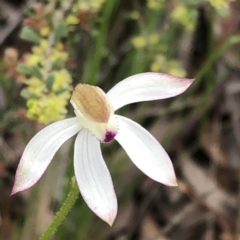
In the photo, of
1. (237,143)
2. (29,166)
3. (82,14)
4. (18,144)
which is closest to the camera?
(29,166)

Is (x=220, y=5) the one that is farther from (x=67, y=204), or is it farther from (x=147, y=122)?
(x=147, y=122)

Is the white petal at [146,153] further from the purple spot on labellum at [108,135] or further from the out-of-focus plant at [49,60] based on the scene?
the out-of-focus plant at [49,60]

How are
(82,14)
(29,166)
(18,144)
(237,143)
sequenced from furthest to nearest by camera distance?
(237,143) → (18,144) → (82,14) → (29,166)

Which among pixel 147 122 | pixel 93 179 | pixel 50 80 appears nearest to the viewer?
pixel 93 179

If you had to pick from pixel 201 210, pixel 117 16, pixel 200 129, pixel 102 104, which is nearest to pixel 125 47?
pixel 117 16

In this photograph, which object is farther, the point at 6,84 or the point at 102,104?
the point at 6,84

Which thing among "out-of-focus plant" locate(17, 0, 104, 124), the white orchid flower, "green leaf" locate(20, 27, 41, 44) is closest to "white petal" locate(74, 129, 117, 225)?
the white orchid flower

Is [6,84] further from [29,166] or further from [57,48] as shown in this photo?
[29,166]

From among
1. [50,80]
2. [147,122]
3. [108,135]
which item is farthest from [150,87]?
[147,122]
